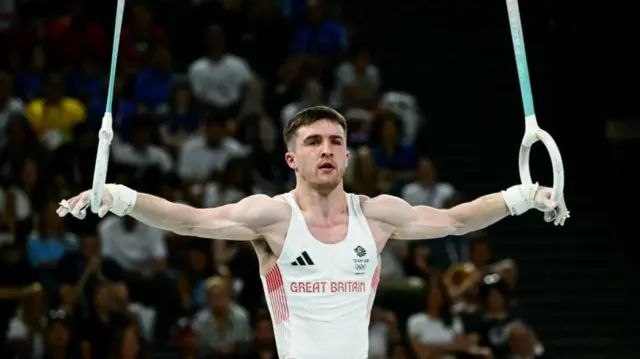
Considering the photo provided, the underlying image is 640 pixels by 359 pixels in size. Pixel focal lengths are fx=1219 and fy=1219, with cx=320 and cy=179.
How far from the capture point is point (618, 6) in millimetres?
14883

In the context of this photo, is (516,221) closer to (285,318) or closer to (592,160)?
(592,160)

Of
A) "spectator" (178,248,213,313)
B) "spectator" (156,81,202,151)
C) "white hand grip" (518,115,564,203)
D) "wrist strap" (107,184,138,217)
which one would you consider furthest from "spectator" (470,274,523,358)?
"wrist strap" (107,184,138,217)

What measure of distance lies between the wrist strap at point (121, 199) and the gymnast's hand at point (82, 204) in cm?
2

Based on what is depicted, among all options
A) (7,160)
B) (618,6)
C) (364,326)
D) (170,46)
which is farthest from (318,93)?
(364,326)

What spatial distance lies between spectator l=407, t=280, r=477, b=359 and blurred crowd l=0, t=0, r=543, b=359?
14 mm

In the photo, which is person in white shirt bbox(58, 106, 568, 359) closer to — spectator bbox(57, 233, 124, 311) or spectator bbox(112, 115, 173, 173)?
spectator bbox(57, 233, 124, 311)

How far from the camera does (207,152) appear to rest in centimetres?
1191

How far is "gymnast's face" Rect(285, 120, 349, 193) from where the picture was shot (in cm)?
602

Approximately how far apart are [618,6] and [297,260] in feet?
32.8

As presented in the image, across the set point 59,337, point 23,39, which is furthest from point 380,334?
point 23,39

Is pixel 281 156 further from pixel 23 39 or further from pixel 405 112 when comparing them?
pixel 23 39

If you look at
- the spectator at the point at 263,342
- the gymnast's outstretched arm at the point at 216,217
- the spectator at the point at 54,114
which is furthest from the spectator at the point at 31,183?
the gymnast's outstretched arm at the point at 216,217

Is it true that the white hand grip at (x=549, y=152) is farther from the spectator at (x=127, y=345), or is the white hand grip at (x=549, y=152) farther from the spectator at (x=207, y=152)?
the spectator at (x=207, y=152)

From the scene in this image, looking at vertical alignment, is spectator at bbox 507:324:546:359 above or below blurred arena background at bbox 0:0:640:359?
below
